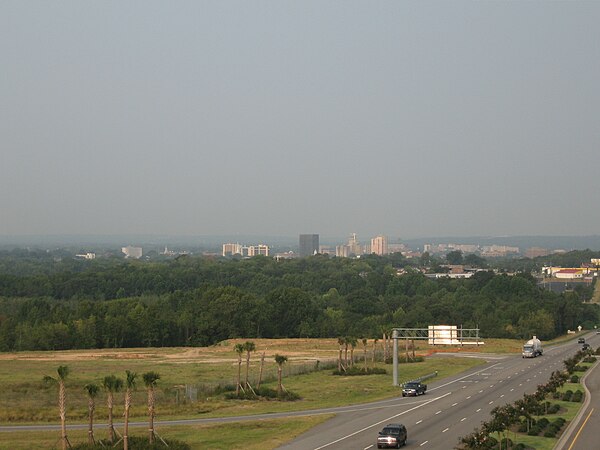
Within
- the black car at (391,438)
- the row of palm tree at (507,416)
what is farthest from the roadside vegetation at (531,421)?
the black car at (391,438)

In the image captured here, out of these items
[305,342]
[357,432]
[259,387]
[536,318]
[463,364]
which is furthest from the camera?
[536,318]

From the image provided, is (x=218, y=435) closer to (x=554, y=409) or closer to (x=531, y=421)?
(x=531, y=421)

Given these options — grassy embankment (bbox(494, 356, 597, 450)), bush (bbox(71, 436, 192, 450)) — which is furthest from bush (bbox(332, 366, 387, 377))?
bush (bbox(71, 436, 192, 450))

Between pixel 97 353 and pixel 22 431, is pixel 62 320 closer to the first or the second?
pixel 97 353

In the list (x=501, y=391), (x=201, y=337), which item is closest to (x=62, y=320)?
(x=201, y=337)

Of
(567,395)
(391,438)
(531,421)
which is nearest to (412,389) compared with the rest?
(567,395)

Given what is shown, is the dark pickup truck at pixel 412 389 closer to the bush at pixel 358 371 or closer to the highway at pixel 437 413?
the highway at pixel 437 413
